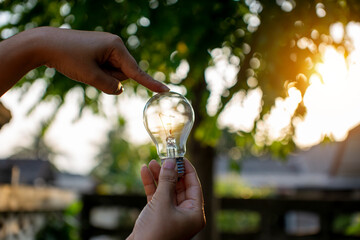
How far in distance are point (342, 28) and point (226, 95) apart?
1.02m

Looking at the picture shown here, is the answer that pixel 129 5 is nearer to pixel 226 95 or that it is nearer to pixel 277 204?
pixel 226 95

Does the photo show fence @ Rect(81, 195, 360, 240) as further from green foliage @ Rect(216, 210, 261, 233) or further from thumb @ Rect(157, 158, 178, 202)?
thumb @ Rect(157, 158, 178, 202)

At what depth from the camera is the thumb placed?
1164mm

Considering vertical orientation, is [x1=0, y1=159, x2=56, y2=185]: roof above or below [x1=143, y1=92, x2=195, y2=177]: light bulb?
below

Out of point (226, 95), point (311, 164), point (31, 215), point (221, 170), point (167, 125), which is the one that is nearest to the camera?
point (167, 125)

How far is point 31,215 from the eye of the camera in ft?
22.2

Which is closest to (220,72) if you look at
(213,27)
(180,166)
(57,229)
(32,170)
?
(213,27)

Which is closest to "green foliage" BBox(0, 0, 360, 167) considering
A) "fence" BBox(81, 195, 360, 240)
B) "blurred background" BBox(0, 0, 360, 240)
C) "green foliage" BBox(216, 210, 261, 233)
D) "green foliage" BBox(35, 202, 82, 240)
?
"blurred background" BBox(0, 0, 360, 240)

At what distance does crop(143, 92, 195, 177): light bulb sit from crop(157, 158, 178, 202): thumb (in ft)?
0.90

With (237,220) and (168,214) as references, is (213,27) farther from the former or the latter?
(237,220)

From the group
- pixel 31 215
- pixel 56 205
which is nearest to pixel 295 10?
pixel 31 215

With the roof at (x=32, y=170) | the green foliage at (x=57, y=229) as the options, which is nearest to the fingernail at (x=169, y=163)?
the green foliage at (x=57, y=229)

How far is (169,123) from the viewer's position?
4.93 feet

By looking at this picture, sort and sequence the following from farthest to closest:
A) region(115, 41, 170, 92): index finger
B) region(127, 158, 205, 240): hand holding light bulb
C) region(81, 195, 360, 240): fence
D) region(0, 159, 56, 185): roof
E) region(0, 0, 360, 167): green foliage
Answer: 1. region(0, 159, 56, 185): roof
2. region(81, 195, 360, 240): fence
3. region(0, 0, 360, 167): green foliage
4. region(115, 41, 170, 92): index finger
5. region(127, 158, 205, 240): hand holding light bulb
